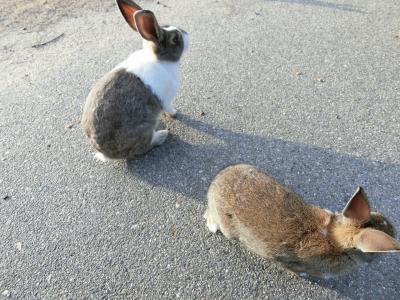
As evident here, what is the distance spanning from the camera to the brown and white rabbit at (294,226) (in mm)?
2082

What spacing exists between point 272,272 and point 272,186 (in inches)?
27.4

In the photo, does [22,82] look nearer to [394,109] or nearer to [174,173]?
[174,173]

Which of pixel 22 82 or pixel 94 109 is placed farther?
pixel 22 82

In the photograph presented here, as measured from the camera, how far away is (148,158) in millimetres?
3383

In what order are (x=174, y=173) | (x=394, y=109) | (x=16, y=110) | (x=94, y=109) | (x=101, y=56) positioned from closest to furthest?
(x=94, y=109), (x=174, y=173), (x=394, y=109), (x=16, y=110), (x=101, y=56)

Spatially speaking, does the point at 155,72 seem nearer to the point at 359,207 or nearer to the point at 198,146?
the point at 198,146

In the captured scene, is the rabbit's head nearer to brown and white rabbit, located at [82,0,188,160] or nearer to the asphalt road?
the asphalt road

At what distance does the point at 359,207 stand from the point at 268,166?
129 centimetres

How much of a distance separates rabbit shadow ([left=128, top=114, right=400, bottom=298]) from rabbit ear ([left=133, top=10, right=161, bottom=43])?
0.96 metres

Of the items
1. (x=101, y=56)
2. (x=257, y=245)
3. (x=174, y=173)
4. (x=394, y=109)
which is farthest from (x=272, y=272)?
(x=101, y=56)

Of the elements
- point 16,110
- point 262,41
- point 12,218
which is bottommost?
point 12,218

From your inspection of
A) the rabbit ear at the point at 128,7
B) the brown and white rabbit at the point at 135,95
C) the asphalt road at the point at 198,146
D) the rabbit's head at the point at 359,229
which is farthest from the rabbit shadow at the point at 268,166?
the rabbit ear at the point at 128,7

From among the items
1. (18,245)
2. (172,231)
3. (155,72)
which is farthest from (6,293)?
(155,72)

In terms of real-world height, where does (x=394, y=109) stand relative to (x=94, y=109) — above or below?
below
